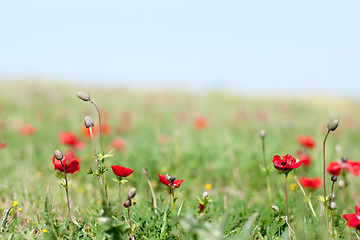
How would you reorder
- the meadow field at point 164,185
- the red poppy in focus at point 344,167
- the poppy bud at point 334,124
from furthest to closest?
the red poppy in focus at point 344,167 < the meadow field at point 164,185 < the poppy bud at point 334,124

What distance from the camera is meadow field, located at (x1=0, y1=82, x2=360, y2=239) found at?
153 centimetres

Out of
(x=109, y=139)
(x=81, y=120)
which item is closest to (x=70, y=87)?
(x=81, y=120)

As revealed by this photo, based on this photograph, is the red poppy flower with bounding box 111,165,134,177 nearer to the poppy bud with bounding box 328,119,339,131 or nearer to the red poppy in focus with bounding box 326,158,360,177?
the poppy bud with bounding box 328,119,339,131

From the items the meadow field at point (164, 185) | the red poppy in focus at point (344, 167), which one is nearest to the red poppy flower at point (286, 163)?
the meadow field at point (164, 185)

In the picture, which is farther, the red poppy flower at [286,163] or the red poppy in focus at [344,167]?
the red poppy in focus at [344,167]

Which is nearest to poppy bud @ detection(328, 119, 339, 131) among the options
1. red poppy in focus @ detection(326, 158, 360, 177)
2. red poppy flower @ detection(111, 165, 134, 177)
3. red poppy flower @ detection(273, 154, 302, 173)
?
red poppy flower @ detection(273, 154, 302, 173)

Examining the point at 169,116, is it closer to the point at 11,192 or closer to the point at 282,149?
the point at 282,149

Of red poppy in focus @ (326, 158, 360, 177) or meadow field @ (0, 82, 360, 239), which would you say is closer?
meadow field @ (0, 82, 360, 239)

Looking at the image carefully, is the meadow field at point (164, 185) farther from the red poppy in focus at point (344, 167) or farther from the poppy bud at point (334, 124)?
the poppy bud at point (334, 124)

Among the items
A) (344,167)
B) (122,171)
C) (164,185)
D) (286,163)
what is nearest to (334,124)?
(286,163)

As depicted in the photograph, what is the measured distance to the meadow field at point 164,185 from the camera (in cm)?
153

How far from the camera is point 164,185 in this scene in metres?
3.09

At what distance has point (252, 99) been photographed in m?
12.3

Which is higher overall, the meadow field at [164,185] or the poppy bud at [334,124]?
the poppy bud at [334,124]
